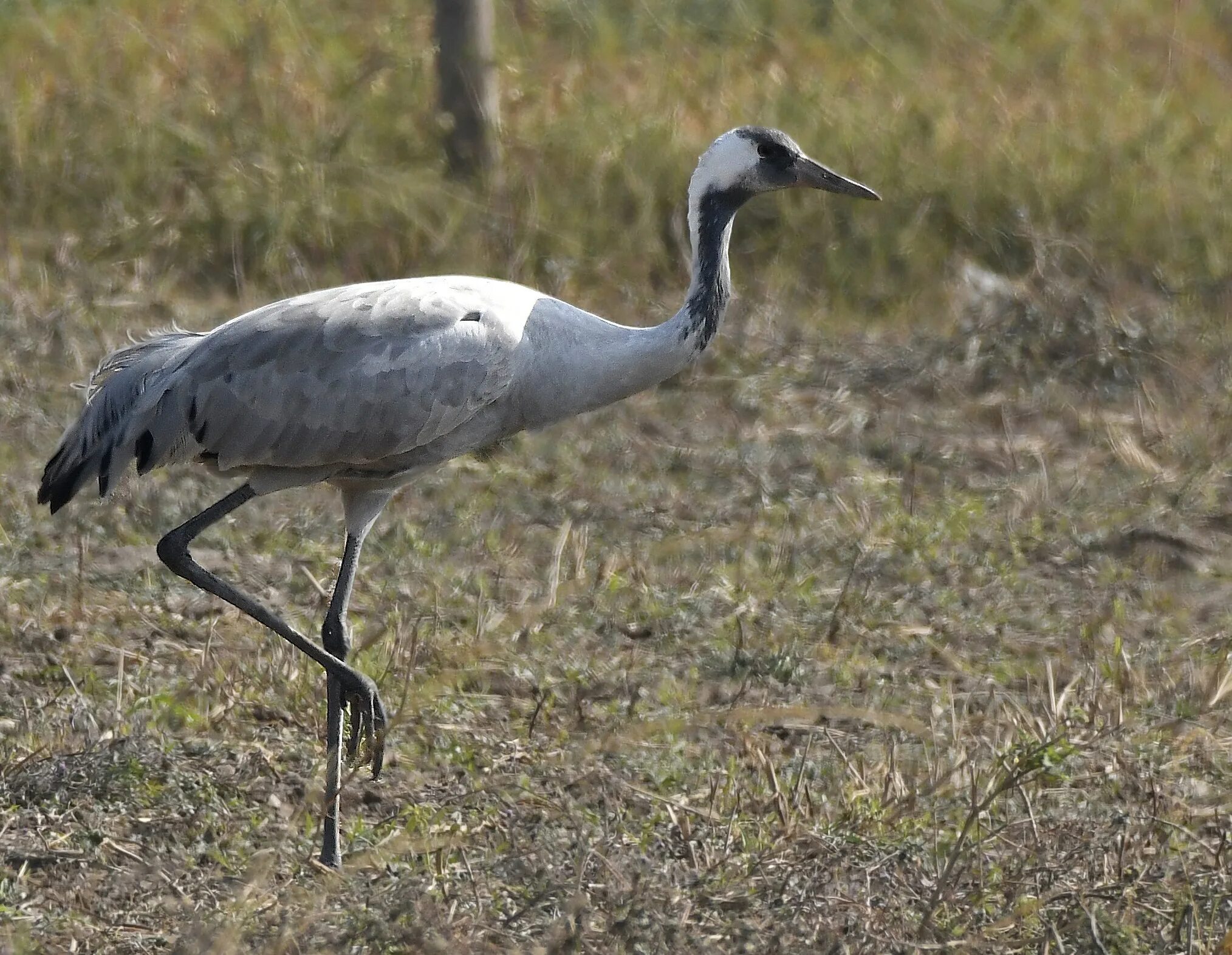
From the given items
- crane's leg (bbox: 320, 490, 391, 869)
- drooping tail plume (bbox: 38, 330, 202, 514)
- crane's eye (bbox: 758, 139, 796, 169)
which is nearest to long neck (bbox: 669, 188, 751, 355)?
crane's eye (bbox: 758, 139, 796, 169)

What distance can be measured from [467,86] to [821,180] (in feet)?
13.7

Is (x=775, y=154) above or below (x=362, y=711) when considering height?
above

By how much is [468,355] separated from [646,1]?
675cm

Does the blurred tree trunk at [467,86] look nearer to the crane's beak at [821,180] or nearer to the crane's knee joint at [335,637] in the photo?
the crane's beak at [821,180]

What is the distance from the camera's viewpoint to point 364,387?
4.69 meters

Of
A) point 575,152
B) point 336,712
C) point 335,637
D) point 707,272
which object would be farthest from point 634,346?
point 575,152

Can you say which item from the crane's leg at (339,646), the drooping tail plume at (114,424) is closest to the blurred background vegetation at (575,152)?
the drooping tail plume at (114,424)

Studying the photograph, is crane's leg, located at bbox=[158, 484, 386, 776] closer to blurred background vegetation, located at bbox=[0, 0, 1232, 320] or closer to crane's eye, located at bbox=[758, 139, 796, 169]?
crane's eye, located at bbox=[758, 139, 796, 169]

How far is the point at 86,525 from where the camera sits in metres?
6.09

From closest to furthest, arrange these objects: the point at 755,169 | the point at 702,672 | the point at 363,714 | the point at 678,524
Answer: the point at 363,714 → the point at 755,169 → the point at 702,672 → the point at 678,524

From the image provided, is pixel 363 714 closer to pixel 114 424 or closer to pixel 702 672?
pixel 114 424

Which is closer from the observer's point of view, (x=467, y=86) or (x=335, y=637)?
(x=335, y=637)

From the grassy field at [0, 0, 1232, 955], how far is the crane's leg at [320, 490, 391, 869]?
10 cm

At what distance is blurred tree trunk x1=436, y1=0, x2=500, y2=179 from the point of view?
351 inches
